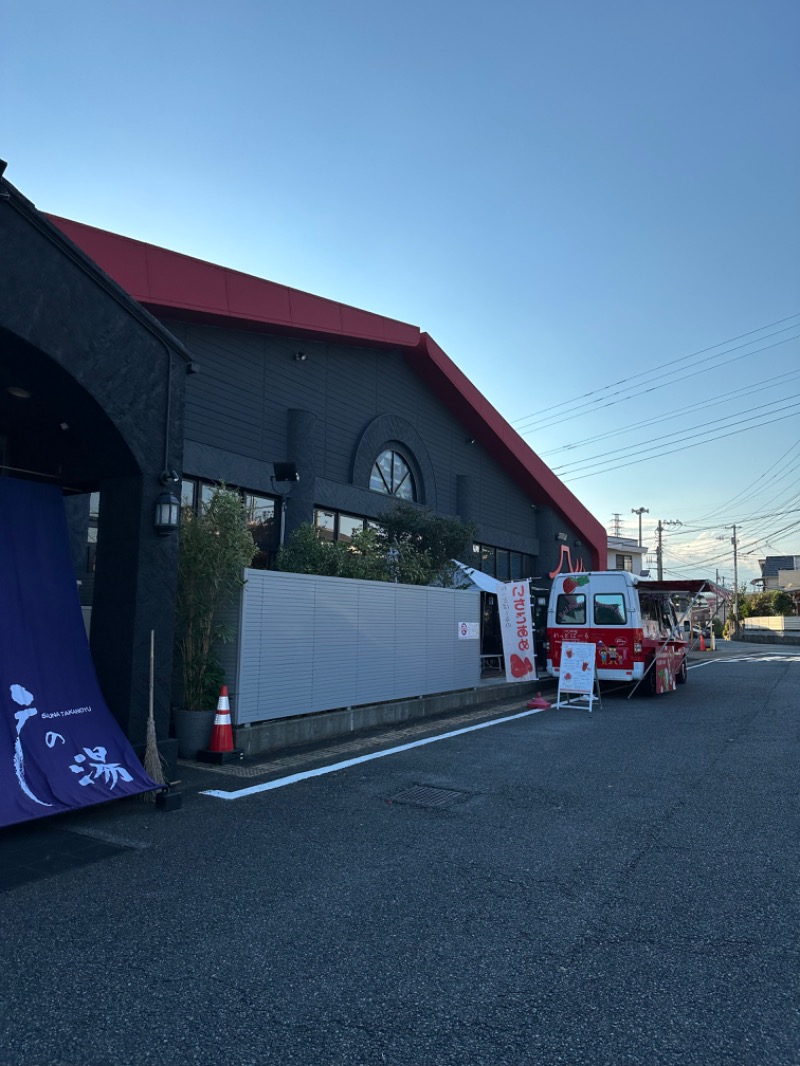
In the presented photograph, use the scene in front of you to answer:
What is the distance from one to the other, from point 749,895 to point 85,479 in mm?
6493

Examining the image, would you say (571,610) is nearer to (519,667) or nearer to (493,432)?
(519,667)

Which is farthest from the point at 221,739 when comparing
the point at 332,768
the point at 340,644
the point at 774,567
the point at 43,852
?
the point at 774,567

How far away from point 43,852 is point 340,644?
16.9 ft

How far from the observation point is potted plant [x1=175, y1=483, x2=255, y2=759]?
8078 millimetres

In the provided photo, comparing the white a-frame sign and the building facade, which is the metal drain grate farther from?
the white a-frame sign

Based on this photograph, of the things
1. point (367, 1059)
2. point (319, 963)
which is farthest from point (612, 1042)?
point (319, 963)

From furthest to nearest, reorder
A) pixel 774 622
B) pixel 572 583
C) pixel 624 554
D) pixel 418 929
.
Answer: pixel 774 622
pixel 624 554
pixel 572 583
pixel 418 929

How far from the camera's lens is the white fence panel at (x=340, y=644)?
8406mm

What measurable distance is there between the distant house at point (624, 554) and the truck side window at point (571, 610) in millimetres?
34314

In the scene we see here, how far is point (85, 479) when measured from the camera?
706 cm

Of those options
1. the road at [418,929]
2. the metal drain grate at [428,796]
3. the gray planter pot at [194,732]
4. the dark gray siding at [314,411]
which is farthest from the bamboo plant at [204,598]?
the dark gray siding at [314,411]

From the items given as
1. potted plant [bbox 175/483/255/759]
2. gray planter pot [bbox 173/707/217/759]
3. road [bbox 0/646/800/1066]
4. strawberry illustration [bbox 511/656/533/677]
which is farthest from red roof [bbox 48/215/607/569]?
strawberry illustration [bbox 511/656/533/677]

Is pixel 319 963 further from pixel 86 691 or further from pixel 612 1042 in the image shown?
pixel 86 691

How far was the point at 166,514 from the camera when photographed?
6.81 m
